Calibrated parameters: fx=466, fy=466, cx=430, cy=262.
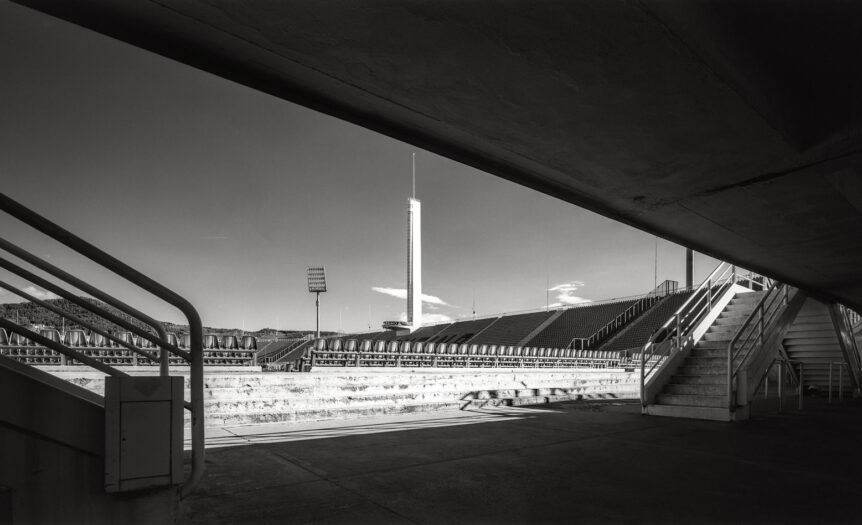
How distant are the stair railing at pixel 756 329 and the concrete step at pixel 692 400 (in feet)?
0.95

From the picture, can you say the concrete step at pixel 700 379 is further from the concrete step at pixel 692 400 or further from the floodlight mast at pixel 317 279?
the floodlight mast at pixel 317 279

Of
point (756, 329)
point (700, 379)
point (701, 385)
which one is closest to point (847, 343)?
point (756, 329)

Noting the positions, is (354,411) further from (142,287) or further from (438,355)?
(438,355)

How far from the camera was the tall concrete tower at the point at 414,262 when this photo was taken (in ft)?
182

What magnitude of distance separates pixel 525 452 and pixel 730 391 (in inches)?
191

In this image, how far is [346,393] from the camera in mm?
9367

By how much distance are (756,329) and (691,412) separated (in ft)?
10.3

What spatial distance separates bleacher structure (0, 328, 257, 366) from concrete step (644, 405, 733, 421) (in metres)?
10.3

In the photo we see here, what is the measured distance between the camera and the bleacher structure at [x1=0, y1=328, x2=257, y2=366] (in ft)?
37.3

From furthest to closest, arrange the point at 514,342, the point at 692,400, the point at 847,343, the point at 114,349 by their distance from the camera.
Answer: the point at 514,342 → the point at 847,343 → the point at 114,349 → the point at 692,400

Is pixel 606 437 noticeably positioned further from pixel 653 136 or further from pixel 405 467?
pixel 653 136

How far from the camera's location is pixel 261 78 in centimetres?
330

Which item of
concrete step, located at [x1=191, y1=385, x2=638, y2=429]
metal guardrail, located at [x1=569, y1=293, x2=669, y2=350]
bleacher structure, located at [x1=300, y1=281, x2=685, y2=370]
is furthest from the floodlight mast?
concrete step, located at [x1=191, y1=385, x2=638, y2=429]

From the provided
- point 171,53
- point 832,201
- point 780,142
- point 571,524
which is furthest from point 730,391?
point 171,53
